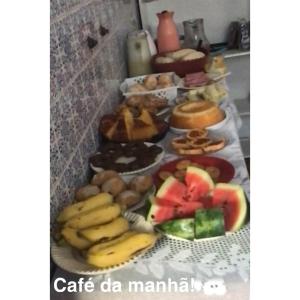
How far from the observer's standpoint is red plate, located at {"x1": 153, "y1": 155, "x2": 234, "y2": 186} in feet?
2.07

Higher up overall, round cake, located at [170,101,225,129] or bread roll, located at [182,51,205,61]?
bread roll, located at [182,51,205,61]

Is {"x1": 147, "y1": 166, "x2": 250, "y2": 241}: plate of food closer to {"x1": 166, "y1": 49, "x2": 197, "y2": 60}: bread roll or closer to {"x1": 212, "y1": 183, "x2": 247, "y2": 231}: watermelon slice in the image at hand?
{"x1": 212, "y1": 183, "x2": 247, "y2": 231}: watermelon slice

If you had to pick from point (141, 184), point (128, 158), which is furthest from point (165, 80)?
point (141, 184)

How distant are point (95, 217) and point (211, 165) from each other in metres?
0.23

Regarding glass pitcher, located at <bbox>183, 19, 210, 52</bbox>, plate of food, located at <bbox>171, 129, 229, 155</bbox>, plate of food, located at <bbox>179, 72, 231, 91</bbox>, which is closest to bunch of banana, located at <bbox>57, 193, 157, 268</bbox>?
plate of food, located at <bbox>171, 129, 229, 155</bbox>

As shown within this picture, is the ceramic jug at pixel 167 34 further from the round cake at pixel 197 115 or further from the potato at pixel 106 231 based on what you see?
the potato at pixel 106 231

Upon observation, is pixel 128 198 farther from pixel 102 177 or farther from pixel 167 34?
pixel 167 34

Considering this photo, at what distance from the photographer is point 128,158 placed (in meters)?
0.73

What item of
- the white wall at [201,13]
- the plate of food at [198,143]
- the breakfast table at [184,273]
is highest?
the white wall at [201,13]

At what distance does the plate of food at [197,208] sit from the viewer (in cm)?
50

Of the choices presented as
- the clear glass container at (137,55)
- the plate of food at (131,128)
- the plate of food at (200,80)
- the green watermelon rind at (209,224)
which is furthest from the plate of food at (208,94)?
the green watermelon rind at (209,224)

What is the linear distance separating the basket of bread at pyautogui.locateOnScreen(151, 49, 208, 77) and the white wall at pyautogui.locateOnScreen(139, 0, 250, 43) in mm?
105
